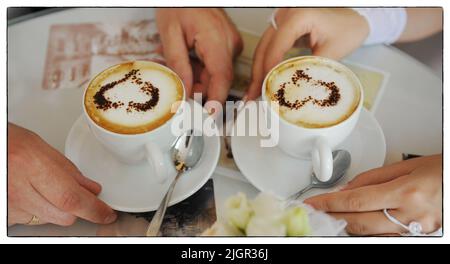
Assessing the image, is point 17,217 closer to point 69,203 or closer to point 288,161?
point 69,203

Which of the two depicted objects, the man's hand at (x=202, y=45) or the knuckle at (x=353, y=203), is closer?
the knuckle at (x=353, y=203)

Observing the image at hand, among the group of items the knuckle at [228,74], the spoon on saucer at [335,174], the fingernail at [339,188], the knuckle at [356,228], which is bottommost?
the knuckle at [356,228]

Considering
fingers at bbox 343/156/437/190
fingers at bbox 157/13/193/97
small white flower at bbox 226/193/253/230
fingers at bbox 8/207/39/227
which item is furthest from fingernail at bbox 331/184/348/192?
fingers at bbox 8/207/39/227

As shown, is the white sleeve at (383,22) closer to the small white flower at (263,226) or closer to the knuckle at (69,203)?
the small white flower at (263,226)

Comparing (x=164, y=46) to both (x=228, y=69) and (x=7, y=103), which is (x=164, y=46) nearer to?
(x=228, y=69)

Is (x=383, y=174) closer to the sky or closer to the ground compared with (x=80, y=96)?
closer to the ground

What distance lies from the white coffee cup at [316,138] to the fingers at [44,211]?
0.27 metres

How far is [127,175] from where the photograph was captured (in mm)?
587

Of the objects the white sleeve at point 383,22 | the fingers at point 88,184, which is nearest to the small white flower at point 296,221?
the fingers at point 88,184

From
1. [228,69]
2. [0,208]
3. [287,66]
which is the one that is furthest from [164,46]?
[0,208]

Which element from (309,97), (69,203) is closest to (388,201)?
(309,97)

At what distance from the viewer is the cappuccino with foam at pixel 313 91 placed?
558mm

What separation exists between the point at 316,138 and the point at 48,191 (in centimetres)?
33
